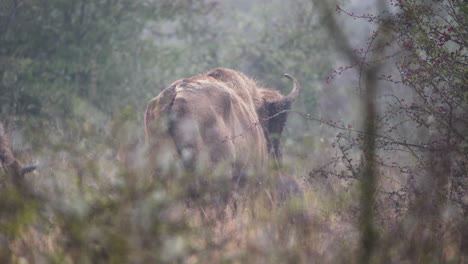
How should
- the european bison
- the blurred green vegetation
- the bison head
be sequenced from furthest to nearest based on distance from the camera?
the bison head → the european bison → the blurred green vegetation

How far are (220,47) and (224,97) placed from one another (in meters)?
8.75

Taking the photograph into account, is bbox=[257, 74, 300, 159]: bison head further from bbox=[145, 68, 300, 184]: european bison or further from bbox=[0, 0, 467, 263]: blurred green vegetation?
bbox=[145, 68, 300, 184]: european bison

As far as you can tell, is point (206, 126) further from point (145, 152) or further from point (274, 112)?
point (274, 112)

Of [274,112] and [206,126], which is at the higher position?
[274,112]

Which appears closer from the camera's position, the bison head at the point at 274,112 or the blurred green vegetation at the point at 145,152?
the blurred green vegetation at the point at 145,152

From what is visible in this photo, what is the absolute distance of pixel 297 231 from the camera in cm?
297

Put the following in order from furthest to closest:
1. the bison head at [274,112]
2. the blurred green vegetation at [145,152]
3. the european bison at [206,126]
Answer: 1. the bison head at [274,112]
2. the european bison at [206,126]
3. the blurred green vegetation at [145,152]

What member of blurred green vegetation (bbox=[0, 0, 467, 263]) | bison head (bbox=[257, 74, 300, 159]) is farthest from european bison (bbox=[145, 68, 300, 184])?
bison head (bbox=[257, 74, 300, 159])

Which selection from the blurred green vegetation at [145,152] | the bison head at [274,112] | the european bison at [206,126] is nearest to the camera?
the blurred green vegetation at [145,152]

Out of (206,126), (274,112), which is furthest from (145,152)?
(274,112)

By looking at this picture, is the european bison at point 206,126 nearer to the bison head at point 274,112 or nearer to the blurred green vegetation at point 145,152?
the blurred green vegetation at point 145,152

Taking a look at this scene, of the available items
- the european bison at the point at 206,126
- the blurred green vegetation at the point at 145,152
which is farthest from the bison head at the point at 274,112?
the european bison at the point at 206,126

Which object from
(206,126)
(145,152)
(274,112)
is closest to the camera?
(145,152)

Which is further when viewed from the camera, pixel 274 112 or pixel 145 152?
pixel 274 112
